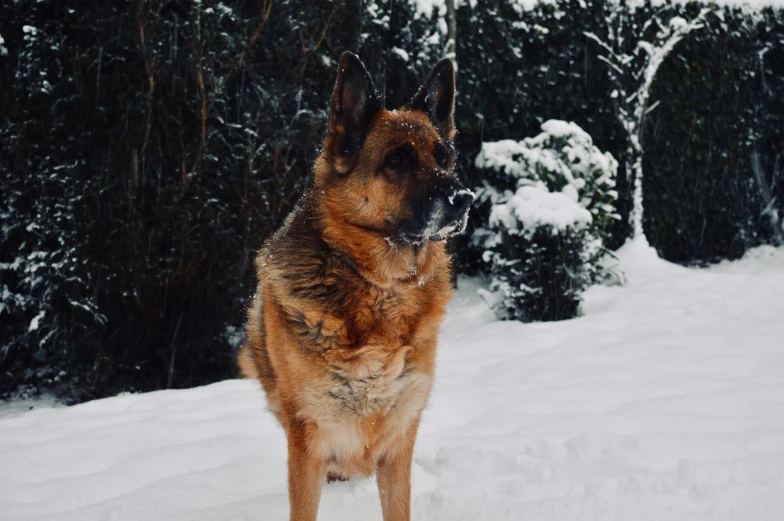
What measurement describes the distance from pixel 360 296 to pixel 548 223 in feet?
13.7

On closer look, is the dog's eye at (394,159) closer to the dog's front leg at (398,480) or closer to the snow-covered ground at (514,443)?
the dog's front leg at (398,480)

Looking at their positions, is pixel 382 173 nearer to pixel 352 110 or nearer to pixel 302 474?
pixel 352 110

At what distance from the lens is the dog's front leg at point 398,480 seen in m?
2.83

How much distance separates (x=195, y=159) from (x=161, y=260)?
3.42ft

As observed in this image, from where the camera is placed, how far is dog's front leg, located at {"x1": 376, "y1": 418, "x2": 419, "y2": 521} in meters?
2.83

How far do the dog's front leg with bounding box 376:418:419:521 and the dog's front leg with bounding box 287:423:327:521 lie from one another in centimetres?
34

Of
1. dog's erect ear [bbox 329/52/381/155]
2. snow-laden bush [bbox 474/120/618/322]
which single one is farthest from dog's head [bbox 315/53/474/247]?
snow-laden bush [bbox 474/120/618/322]

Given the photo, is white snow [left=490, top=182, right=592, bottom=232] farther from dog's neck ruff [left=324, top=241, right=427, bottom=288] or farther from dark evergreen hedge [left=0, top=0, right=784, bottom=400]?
dog's neck ruff [left=324, top=241, right=427, bottom=288]

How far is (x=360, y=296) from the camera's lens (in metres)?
2.80

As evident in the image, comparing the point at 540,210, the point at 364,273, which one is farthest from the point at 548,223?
the point at 364,273

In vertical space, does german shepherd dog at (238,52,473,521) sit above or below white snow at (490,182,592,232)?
above

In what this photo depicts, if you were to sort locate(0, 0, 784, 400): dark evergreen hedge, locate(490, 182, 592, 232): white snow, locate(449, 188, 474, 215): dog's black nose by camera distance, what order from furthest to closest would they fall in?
locate(490, 182, 592, 232): white snow
locate(0, 0, 784, 400): dark evergreen hedge
locate(449, 188, 474, 215): dog's black nose

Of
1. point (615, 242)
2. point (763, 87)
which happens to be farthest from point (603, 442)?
point (763, 87)

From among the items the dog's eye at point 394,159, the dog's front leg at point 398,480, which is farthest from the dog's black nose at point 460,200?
the dog's front leg at point 398,480
